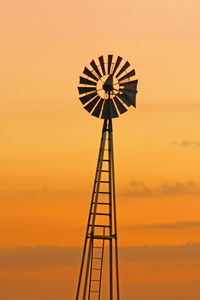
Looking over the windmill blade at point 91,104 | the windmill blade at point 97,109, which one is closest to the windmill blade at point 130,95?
the windmill blade at point 97,109

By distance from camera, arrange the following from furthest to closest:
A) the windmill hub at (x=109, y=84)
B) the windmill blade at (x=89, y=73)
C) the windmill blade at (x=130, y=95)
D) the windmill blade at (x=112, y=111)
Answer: the windmill blade at (x=112, y=111) → the windmill blade at (x=89, y=73) → the windmill blade at (x=130, y=95) → the windmill hub at (x=109, y=84)

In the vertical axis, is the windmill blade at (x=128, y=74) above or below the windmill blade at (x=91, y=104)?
above

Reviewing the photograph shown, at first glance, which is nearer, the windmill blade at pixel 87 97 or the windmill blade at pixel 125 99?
the windmill blade at pixel 125 99

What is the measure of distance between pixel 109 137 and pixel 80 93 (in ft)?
12.2

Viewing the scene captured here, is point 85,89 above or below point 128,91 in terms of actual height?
above

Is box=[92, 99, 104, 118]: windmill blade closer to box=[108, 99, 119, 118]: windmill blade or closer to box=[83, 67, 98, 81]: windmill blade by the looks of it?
box=[108, 99, 119, 118]: windmill blade

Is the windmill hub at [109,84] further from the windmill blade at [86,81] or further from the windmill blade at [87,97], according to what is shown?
the windmill blade at [87,97]

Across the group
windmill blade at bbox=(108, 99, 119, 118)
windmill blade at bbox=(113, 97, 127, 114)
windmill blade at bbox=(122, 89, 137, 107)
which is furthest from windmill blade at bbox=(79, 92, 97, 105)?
windmill blade at bbox=(122, 89, 137, 107)

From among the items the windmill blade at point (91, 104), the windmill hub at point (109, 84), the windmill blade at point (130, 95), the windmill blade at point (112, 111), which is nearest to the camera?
the windmill hub at point (109, 84)

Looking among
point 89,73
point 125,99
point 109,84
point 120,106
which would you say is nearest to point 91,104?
point 109,84

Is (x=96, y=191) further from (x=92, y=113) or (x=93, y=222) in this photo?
(x=92, y=113)

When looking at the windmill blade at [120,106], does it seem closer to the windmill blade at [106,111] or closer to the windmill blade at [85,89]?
the windmill blade at [106,111]

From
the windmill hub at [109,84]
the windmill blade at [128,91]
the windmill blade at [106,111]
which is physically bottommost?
the windmill blade at [106,111]

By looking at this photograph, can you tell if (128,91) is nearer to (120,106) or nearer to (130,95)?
(130,95)
